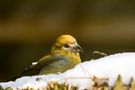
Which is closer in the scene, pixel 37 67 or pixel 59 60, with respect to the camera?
pixel 37 67

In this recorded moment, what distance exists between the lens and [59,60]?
20.1ft

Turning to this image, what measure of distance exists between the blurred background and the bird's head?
4.31m

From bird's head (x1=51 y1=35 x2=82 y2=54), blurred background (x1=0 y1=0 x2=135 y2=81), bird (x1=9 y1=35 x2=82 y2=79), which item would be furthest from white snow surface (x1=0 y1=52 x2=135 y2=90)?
blurred background (x1=0 y1=0 x2=135 y2=81)

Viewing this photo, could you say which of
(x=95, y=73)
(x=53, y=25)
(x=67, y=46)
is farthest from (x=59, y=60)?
(x=53, y=25)

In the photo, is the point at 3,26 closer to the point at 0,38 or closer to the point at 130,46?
the point at 0,38

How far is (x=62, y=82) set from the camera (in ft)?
13.0

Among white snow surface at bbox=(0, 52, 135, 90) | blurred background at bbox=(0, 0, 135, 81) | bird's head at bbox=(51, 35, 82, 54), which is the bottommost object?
white snow surface at bbox=(0, 52, 135, 90)

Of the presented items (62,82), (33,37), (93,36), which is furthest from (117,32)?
(62,82)

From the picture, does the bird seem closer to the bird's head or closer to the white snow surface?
the bird's head

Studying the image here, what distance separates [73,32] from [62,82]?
23.0ft

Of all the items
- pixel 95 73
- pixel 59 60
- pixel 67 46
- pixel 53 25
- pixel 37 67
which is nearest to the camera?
pixel 95 73

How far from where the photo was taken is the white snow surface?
3.94 metres

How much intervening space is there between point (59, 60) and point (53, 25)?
5231 mm

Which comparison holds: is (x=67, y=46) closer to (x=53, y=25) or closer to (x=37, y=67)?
(x=37, y=67)
